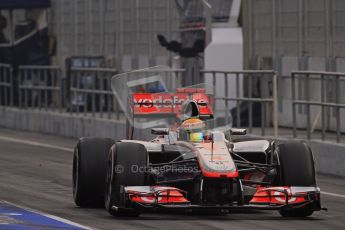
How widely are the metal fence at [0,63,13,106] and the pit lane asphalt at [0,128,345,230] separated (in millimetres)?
10448

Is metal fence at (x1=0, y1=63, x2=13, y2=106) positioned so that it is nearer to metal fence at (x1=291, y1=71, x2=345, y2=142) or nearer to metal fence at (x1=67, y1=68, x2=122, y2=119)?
metal fence at (x1=67, y1=68, x2=122, y2=119)

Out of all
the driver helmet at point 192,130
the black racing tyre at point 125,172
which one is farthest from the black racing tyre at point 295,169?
the black racing tyre at point 125,172

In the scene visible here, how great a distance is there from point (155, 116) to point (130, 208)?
2.97 m

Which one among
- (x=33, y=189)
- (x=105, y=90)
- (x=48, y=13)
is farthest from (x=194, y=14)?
(x=33, y=189)

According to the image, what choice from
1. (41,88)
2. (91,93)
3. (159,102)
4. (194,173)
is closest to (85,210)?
(194,173)

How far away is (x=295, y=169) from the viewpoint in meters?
14.4

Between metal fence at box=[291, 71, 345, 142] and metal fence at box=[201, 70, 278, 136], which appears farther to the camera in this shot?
metal fence at box=[201, 70, 278, 136]

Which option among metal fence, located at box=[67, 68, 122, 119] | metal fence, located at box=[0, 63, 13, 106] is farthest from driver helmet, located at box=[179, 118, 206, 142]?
metal fence, located at box=[0, 63, 13, 106]

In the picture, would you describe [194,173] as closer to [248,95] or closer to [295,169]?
[295,169]

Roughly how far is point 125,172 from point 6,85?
73.9 ft

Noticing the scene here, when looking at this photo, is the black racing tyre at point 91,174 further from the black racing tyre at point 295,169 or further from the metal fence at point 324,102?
the metal fence at point 324,102

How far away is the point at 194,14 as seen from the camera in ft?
101

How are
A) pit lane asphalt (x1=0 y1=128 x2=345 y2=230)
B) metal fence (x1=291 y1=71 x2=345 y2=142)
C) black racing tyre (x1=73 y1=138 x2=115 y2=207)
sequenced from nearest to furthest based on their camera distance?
1. pit lane asphalt (x1=0 y1=128 x2=345 y2=230)
2. black racing tyre (x1=73 y1=138 x2=115 y2=207)
3. metal fence (x1=291 y1=71 x2=345 y2=142)

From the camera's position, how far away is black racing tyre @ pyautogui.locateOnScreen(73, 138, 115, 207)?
15219 mm
